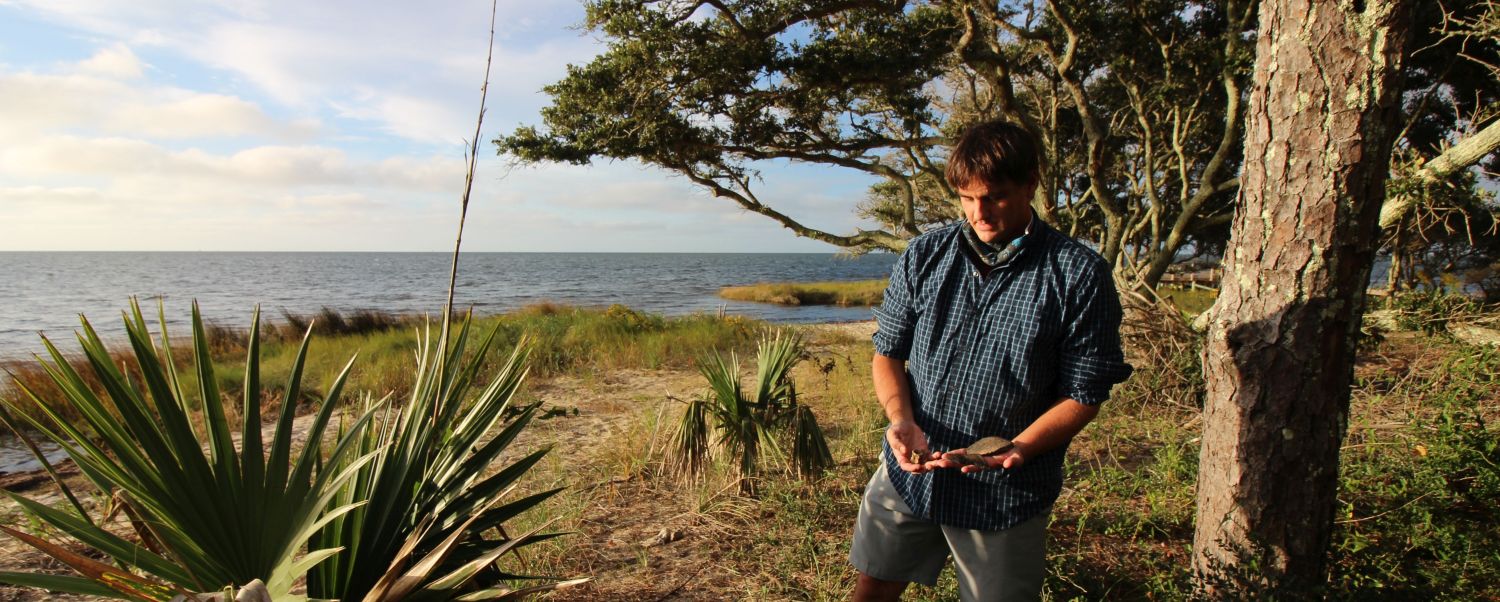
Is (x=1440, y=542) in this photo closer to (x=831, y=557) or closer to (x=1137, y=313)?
(x=831, y=557)

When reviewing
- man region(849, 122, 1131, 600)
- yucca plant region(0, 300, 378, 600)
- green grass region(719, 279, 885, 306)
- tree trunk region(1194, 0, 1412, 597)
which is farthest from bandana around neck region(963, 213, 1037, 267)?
green grass region(719, 279, 885, 306)

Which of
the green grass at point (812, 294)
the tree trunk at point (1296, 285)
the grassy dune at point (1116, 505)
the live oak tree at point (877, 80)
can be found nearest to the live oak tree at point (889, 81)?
the live oak tree at point (877, 80)

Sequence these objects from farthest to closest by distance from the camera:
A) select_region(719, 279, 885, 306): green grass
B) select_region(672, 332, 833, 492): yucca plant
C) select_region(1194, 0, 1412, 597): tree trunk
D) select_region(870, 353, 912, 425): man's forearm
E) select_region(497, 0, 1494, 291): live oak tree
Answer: select_region(719, 279, 885, 306): green grass, select_region(497, 0, 1494, 291): live oak tree, select_region(672, 332, 833, 492): yucca plant, select_region(1194, 0, 1412, 597): tree trunk, select_region(870, 353, 912, 425): man's forearm

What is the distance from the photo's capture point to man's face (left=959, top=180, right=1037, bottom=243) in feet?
5.24

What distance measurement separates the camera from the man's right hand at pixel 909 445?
1.69 m

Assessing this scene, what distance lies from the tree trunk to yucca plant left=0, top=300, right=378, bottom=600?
2.31 m

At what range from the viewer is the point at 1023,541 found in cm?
170

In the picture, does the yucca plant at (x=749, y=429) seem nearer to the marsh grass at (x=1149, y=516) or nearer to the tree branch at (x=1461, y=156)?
the marsh grass at (x=1149, y=516)

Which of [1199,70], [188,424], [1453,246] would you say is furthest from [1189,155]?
[188,424]

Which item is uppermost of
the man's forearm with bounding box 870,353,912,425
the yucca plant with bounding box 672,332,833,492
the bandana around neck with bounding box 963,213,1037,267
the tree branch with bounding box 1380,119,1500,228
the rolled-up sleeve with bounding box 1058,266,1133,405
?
the tree branch with bounding box 1380,119,1500,228

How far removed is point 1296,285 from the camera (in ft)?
6.59

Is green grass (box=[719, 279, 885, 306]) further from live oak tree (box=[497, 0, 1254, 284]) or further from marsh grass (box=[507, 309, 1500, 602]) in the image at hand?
marsh grass (box=[507, 309, 1500, 602])

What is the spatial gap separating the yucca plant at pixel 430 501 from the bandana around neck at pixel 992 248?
1.20 meters

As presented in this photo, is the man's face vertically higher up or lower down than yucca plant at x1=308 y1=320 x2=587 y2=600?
higher up
